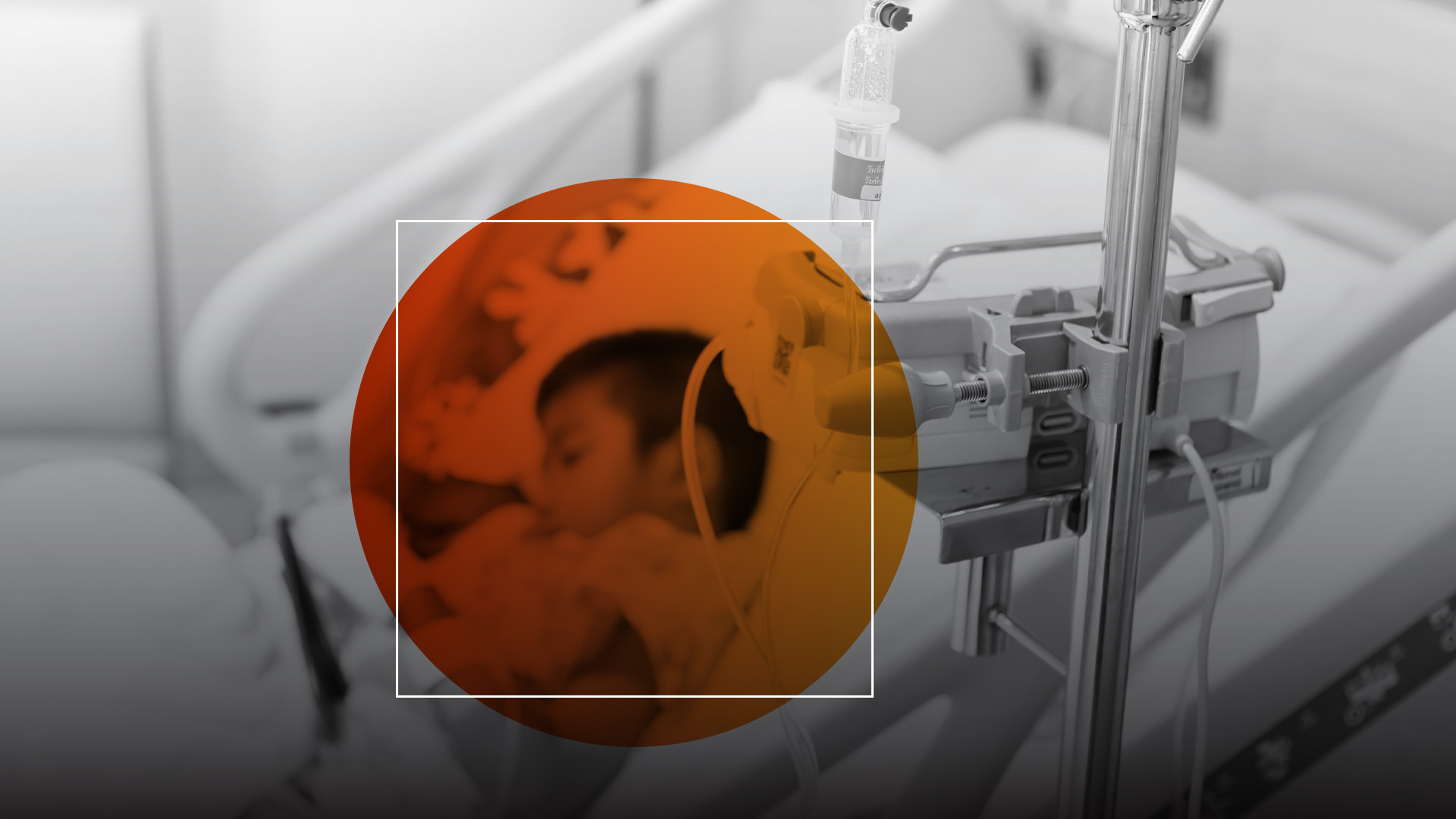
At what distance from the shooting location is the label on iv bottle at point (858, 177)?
36.7 inches

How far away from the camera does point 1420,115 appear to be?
126 centimetres

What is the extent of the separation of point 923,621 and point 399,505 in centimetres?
57

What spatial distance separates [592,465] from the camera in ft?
4.30

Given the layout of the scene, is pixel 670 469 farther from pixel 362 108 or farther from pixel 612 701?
pixel 362 108

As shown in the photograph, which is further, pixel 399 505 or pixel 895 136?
pixel 895 136

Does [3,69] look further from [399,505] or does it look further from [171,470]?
[399,505]

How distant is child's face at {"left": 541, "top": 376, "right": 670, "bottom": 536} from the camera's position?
1306 millimetres

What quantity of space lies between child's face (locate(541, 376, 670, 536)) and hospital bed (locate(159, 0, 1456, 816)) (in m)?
0.20

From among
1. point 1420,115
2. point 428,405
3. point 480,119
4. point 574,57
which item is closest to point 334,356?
point 428,405

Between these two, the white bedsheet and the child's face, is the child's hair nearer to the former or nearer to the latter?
the child's face

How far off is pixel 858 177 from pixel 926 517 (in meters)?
0.41

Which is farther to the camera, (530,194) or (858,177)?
(530,194)
